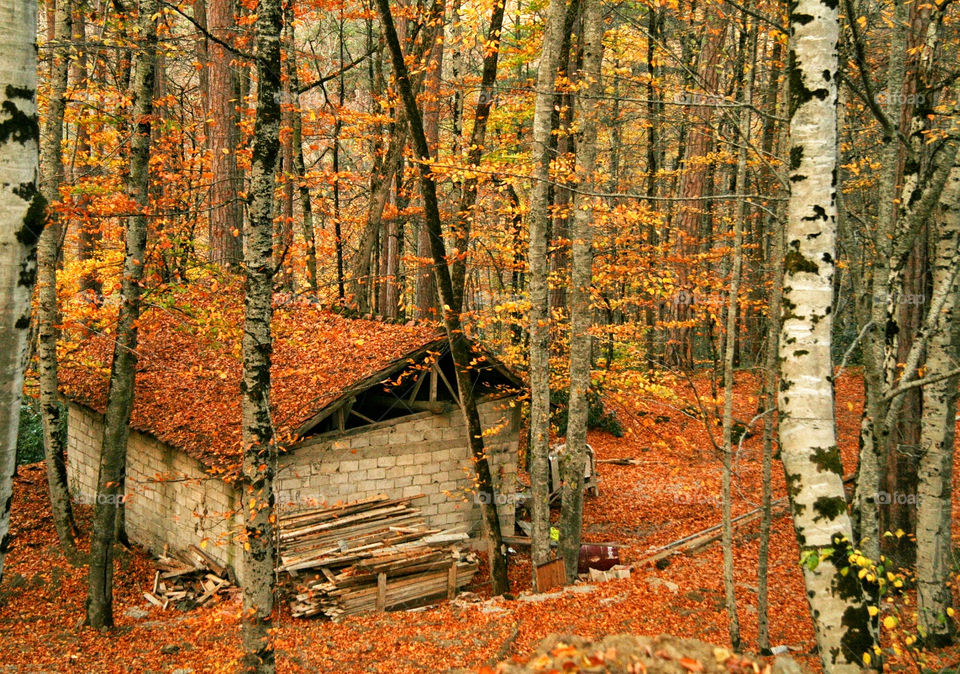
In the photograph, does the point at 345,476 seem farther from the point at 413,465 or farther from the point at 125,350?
the point at 125,350

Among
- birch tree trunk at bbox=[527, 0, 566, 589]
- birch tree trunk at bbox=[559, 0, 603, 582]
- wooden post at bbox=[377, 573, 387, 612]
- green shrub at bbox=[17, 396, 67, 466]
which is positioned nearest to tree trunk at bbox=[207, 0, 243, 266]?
green shrub at bbox=[17, 396, 67, 466]

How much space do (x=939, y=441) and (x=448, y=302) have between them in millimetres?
6879

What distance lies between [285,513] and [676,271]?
1219 cm

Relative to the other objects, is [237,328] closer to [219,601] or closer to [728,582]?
[219,601]

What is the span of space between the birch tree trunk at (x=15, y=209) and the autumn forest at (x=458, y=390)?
1 centimetres

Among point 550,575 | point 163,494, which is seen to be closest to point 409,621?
point 550,575

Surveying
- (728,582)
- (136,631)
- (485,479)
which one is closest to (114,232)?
(136,631)

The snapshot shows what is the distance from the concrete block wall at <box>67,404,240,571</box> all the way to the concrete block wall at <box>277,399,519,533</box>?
133 centimetres

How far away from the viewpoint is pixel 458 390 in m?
13.0

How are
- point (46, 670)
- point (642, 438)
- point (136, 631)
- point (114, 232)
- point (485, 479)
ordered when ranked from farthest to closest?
point (642, 438)
point (114, 232)
point (485, 479)
point (136, 631)
point (46, 670)

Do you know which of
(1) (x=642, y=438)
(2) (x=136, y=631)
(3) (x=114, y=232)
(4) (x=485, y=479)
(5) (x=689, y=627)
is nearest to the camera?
(5) (x=689, y=627)

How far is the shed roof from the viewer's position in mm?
11750

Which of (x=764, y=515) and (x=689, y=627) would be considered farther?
(x=689, y=627)

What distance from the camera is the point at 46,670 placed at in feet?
28.8
